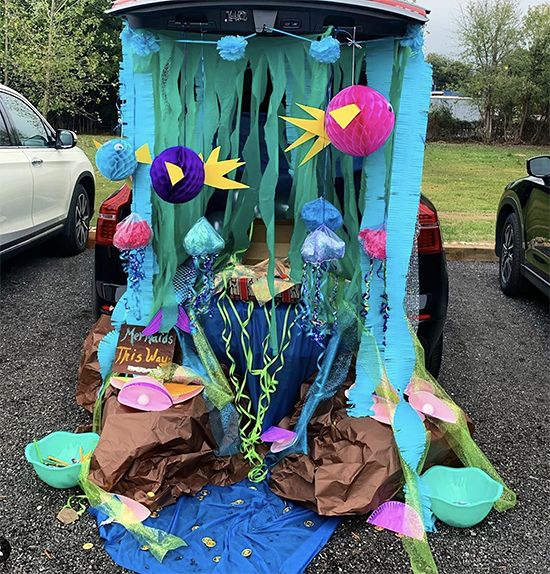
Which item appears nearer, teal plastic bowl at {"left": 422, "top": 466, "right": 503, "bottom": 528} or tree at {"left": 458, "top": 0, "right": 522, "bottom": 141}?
teal plastic bowl at {"left": 422, "top": 466, "right": 503, "bottom": 528}

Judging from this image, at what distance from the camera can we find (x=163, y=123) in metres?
2.71

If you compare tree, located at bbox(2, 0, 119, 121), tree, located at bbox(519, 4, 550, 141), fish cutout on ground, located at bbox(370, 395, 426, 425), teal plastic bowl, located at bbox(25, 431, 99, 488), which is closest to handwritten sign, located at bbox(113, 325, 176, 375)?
teal plastic bowl, located at bbox(25, 431, 99, 488)

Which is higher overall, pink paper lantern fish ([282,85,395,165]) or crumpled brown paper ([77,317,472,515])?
pink paper lantern fish ([282,85,395,165])

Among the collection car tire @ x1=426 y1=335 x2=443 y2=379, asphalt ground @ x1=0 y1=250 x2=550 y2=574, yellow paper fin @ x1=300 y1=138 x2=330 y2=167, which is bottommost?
asphalt ground @ x1=0 y1=250 x2=550 y2=574

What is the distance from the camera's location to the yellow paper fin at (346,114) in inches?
Result: 92.7

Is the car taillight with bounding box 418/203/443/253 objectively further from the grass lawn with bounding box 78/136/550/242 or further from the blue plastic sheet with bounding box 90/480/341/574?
the grass lawn with bounding box 78/136/550/242

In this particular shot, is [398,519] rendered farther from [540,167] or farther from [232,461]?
[540,167]

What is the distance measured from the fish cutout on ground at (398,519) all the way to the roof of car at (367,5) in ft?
6.27

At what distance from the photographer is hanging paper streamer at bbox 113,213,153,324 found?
8.91 feet

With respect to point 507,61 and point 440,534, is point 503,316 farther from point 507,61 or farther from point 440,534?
point 507,61

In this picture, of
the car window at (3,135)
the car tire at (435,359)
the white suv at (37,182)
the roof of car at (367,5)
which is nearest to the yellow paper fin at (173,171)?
the roof of car at (367,5)

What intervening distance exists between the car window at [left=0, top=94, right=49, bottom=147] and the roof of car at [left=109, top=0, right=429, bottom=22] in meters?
3.42

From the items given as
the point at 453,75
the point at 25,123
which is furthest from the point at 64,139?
the point at 453,75

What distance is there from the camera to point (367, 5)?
230 cm
